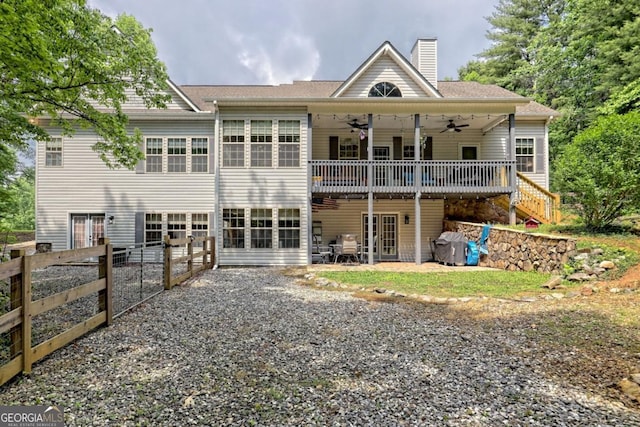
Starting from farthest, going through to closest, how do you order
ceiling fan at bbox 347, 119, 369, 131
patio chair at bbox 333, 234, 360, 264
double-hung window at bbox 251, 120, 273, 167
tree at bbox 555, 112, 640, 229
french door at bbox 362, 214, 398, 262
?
french door at bbox 362, 214, 398, 262
ceiling fan at bbox 347, 119, 369, 131
double-hung window at bbox 251, 120, 273, 167
patio chair at bbox 333, 234, 360, 264
tree at bbox 555, 112, 640, 229

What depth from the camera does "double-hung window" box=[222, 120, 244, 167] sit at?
40.6ft

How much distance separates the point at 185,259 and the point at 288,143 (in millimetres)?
5872

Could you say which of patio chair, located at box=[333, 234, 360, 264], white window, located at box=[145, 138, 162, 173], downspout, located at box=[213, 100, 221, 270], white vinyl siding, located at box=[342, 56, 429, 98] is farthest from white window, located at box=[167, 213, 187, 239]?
white vinyl siding, located at box=[342, 56, 429, 98]

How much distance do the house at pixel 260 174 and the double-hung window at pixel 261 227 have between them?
0.04 metres

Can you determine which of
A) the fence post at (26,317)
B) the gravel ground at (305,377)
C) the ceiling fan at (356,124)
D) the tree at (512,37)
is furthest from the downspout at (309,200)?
the tree at (512,37)

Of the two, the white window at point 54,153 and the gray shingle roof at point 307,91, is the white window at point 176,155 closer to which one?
the gray shingle roof at point 307,91

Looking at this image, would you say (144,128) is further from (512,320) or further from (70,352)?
(512,320)

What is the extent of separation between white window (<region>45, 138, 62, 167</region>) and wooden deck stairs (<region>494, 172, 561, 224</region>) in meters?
16.9

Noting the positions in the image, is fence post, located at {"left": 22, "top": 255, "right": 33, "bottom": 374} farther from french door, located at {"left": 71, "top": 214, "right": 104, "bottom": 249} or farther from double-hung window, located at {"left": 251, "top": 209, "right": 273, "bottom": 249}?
french door, located at {"left": 71, "top": 214, "right": 104, "bottom": 249}

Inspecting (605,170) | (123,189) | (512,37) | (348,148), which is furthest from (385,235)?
(512,37)

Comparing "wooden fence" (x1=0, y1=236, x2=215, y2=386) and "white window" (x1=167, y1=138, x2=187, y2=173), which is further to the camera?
"white window" (x1=167, y1=138, x2=187, y2=173)

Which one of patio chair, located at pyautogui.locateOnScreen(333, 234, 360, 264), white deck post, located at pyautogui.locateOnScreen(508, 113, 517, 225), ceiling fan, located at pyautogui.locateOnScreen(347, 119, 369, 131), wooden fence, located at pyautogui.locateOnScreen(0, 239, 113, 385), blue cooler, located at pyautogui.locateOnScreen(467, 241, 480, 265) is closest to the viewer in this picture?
wooden fence, located at pyautogui.locateOnScreen(0, 239, 113, 385)

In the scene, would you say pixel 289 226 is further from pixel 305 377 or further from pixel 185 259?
pixel 305 377

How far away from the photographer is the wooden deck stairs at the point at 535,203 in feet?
39.6
